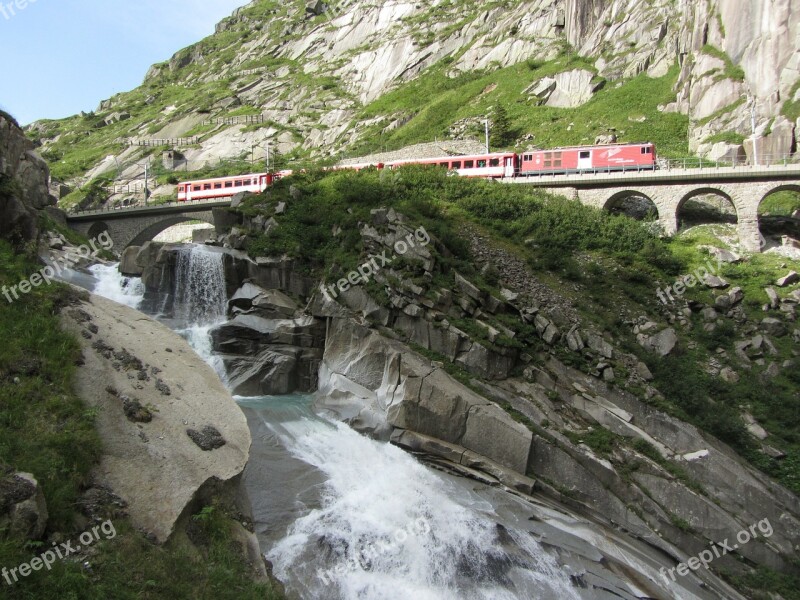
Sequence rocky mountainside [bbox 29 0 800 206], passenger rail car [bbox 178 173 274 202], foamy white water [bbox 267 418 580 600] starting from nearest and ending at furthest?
1. foamy white water [bbox 267 418 580 600]
2. rocky mountainside [bbox 29 0 800 206]
3. passenger rail car [bbox 178 173 274 202]

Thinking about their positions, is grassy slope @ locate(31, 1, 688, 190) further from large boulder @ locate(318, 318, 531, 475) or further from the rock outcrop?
large boulder @ locate(318, 318, 531, 475)

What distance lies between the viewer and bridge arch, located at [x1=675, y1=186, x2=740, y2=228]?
32.8 metres

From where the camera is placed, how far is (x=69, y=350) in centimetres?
1000

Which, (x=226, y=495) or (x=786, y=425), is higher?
(x=226, y=495)

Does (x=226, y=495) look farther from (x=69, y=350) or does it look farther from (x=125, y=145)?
(x=125, y=145)

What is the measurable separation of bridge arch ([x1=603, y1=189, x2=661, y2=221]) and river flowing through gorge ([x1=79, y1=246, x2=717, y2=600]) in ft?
83.5

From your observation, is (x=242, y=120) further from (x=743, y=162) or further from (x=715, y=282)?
(x=715, y=282)

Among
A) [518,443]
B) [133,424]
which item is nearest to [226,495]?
[133,424]

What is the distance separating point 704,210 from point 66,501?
128 ft

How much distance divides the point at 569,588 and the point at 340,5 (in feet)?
446

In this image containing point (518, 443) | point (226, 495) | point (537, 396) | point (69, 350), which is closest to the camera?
point (226, 495)

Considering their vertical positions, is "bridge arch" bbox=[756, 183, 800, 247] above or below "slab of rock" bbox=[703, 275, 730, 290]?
above

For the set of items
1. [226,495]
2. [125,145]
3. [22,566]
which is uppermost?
[125,145]

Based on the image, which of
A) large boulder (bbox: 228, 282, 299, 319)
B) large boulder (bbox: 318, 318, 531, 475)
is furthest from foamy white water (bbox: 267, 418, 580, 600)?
large boulder (bbox: 228, 282, 299, 319)
